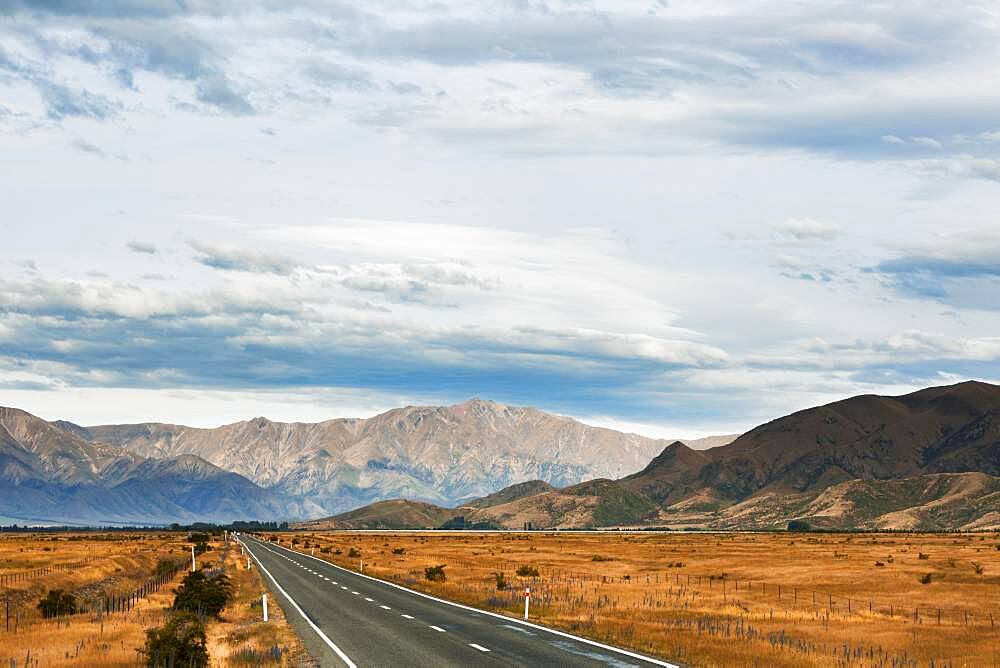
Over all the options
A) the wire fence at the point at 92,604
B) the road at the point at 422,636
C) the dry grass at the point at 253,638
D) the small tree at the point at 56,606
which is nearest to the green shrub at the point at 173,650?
the dry grass at the point at 253,638

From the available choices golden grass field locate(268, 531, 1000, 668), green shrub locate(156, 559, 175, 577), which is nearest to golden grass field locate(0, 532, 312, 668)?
golden grass field locate(268, 531, 1000, 668)

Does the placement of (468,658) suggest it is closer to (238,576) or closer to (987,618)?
(987,618)

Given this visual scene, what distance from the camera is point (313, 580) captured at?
208 feet

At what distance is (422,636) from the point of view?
30734 millimetres

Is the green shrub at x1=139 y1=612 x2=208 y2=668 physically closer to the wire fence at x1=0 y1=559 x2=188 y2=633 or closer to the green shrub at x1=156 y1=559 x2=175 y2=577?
the wire fence at x1=0 y1=559 x2=188 y2=633

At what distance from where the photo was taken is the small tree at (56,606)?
43.1 m

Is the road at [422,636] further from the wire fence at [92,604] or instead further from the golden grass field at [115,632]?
the wire fence at [92,604]

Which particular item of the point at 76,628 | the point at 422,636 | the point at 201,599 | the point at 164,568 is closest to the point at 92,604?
the point at 201,599

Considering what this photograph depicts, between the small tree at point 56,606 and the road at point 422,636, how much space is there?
30.1 ft

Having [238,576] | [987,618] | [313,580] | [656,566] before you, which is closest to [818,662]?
[987,618]

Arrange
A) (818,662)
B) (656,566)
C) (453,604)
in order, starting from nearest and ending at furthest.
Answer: (818,662) → (453,604) → (656,566)

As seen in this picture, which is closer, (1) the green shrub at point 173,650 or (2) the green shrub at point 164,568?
(1) the green shrub at point 173,650

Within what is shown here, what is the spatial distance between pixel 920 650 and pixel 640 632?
31.8 feet

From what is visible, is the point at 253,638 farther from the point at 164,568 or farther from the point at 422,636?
the point at 164,568
